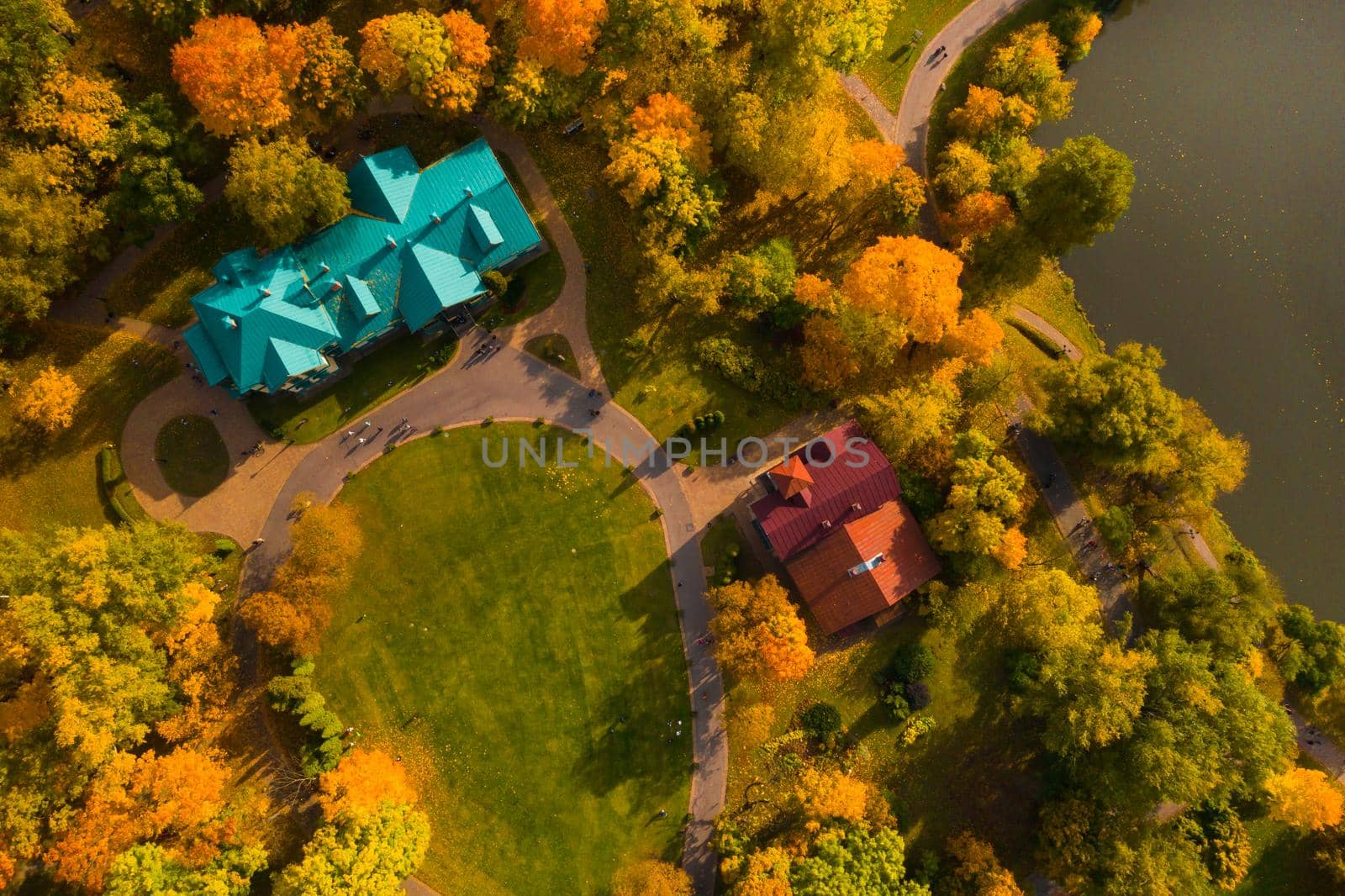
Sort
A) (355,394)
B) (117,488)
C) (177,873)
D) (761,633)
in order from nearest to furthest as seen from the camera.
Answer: (177,873)
(761,633)
(117,488)
(355,394)

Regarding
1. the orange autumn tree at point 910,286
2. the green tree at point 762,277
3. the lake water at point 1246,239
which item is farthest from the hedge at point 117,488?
the lake water at point 1246,239

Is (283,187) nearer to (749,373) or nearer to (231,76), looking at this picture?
(231,76)

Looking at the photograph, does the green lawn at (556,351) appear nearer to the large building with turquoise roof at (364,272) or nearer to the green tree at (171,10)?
the large building with turquoise roof at (364,272)

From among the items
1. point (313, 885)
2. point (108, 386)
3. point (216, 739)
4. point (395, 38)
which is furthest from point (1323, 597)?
point (108, 386)

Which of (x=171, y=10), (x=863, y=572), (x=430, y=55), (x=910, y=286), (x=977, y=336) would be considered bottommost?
(x=863, y=572)

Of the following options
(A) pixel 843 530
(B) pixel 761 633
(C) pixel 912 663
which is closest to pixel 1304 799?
(C) pixel 912 663

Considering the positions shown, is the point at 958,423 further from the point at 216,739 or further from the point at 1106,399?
the point at 216,739

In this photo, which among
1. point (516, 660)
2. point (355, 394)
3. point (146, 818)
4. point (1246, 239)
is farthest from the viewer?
point (1246, 239)

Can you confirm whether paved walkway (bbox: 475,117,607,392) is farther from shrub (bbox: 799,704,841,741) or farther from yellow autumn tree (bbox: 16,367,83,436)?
yellow autumn tree (bbox: 16,367,83,436)
